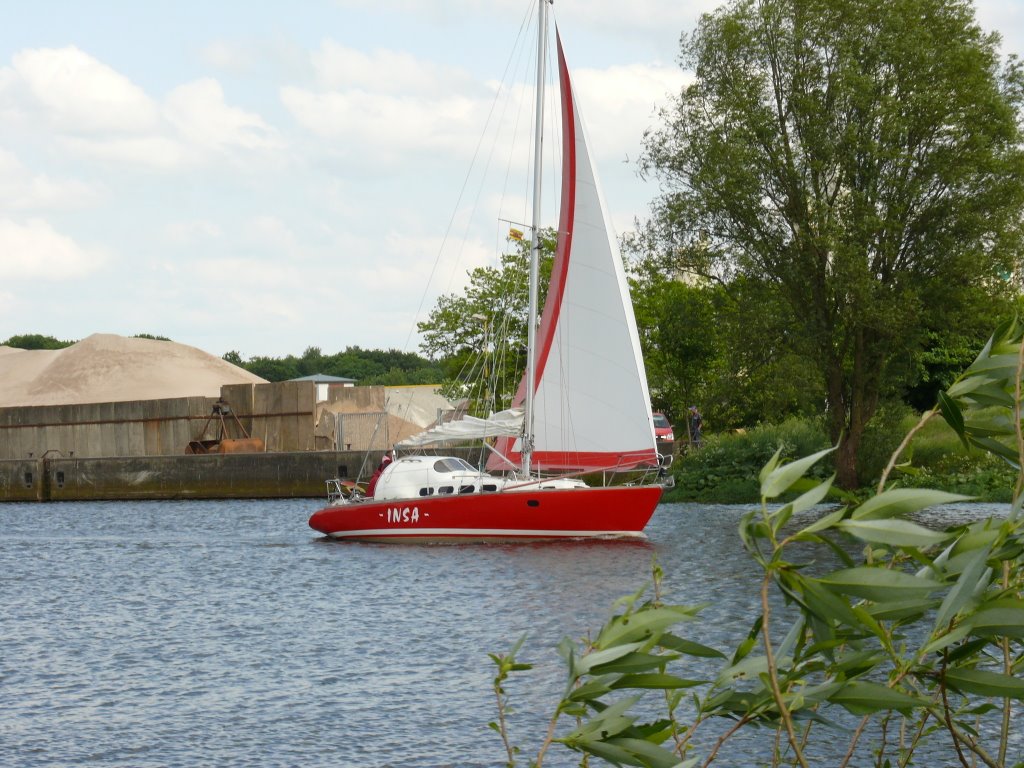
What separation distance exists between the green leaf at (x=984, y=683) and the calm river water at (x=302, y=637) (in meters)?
7.65

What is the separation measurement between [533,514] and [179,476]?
105ft

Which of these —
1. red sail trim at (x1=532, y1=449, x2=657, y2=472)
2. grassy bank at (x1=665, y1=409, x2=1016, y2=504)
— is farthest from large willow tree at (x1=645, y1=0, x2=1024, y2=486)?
red sail trim at (x1=532, y1=449, x2=657, y2=472)

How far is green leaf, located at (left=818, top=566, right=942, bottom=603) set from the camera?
264 centimetres

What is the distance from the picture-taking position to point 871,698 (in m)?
3.00

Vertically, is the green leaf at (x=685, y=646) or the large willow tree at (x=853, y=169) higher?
the large willow tree at (x=853, y=169)

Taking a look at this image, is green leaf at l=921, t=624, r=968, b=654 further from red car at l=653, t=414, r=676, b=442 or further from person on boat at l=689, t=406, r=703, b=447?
person on boat at l=689, t=406, r=703, b=447

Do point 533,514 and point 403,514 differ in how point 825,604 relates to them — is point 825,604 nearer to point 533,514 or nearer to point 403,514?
point 533,514

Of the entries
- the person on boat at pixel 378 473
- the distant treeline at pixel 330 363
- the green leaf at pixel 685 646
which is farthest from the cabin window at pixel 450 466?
the distant treeline at pixel 330 363

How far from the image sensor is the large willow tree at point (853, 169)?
36719mm

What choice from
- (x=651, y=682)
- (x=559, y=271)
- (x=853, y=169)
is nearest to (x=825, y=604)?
Result: (x=651, y=682)

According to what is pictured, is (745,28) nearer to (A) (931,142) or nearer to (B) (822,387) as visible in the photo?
(A) (931,142)

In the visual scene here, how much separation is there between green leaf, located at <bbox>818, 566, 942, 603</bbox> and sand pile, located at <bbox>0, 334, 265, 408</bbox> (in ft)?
337

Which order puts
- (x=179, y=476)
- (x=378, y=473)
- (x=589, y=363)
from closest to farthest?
(x=589, y=363)
(x=378, y=473)
(x=179, y=476)

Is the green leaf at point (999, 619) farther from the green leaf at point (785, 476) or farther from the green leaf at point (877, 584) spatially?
the green leaf at point (785, 476)
